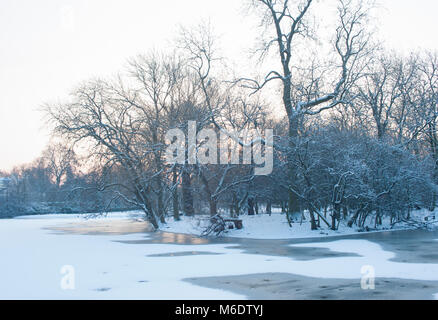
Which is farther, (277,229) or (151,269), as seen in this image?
(277,229)

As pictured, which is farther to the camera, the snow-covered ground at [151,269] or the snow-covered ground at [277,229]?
the snow-covered ground at [277,229]

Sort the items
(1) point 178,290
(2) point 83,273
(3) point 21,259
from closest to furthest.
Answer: (1) point 178,290 < (2) point 83,273 < (3) point 21,259

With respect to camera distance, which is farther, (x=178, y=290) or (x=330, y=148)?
(x=330, y=148)

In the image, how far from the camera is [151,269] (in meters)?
12.8

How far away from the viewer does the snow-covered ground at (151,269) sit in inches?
387

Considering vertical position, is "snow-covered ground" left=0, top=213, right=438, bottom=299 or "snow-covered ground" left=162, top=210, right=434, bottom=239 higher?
"snow-covered ground" left=162, top=210, right=434, bottom=239

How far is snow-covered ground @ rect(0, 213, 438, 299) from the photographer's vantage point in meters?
9.82

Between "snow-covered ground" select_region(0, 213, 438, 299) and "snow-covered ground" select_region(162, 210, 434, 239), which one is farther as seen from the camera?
"snow-covered ground" select_region(162, 210, 434, 239)

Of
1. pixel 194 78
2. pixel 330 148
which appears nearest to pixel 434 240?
pixel 330 148

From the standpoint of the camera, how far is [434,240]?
19.3 m

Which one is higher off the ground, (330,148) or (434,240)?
(330,148)

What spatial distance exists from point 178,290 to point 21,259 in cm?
860

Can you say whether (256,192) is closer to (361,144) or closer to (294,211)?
(294,211)

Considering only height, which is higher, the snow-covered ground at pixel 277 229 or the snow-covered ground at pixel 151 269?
the snow-covered ground at pixel 277 229
